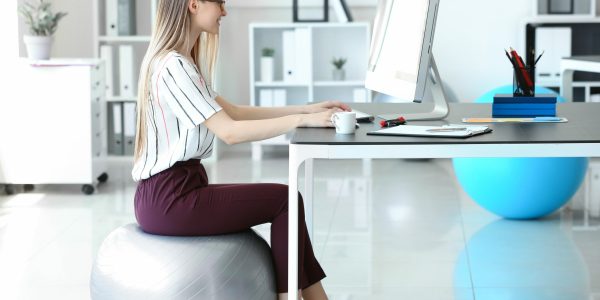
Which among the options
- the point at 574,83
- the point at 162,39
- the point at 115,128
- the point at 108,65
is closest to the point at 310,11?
the point at 108,65

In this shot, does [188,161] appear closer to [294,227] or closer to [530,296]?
[294,227]

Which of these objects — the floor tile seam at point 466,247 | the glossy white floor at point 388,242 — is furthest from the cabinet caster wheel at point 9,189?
the floor tile seam at point 466,247

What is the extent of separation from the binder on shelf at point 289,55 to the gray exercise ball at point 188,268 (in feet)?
12.5

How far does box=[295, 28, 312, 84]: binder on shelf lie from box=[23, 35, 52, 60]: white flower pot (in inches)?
68.6

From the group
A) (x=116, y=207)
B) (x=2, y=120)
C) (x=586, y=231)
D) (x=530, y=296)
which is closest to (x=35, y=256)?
(x=116, y=207)

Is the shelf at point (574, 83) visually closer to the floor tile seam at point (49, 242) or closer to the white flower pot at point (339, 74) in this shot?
the white flower pot at point (339, 74)

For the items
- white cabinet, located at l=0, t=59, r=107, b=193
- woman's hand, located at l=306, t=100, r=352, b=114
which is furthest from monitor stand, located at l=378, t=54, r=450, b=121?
white cabinet, located at l=0, t=59, r=107, b=193

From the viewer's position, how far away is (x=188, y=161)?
8.57 feet

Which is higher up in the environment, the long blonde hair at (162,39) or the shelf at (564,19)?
the shelf at (564,19)

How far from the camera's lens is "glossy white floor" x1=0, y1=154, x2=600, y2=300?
3.40m

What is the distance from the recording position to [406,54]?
106 inches

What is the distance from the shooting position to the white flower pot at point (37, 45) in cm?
505

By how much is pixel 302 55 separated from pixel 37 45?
6.03ft

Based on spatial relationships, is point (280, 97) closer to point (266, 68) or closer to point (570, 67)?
point (266, 68)
